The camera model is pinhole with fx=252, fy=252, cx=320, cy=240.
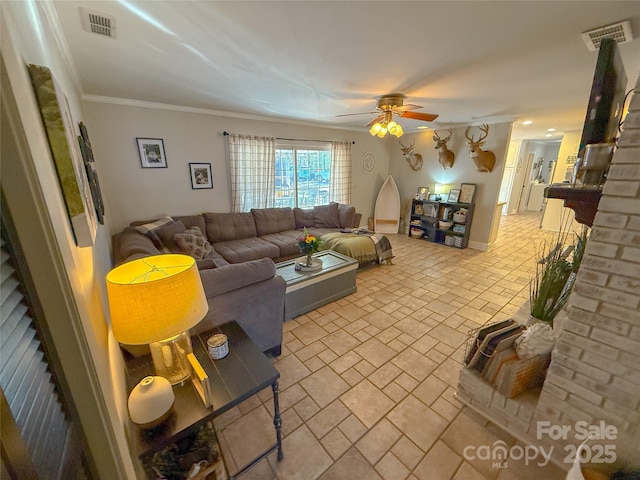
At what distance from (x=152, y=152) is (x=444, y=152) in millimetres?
5000

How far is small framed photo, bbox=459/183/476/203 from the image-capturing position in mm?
4738

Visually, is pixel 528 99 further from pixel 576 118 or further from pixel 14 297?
pixel 14 297

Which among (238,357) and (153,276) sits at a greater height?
(153,276)

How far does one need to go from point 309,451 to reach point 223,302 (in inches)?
40.9

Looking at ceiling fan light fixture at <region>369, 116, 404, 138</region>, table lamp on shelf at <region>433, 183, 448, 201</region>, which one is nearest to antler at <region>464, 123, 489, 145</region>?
table lamp on shelf at <region>433, 183, 448, 201</region>

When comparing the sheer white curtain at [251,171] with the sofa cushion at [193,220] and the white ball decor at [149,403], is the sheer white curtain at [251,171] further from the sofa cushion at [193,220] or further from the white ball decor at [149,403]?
the white ball decor at [149,403]

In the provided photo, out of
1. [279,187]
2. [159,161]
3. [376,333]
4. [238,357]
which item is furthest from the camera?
[279,187]

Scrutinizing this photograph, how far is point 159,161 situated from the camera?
3.51 m

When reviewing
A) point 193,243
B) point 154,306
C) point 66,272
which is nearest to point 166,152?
point 193,243

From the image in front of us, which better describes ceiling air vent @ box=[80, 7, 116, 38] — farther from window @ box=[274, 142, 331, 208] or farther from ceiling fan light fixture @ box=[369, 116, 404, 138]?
window @ box=[274, 142, 331, 208]

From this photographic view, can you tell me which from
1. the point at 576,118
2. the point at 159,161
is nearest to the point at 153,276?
the point at 159,161

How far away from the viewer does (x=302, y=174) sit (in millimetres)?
5000

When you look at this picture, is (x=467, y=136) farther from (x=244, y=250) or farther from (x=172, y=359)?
(x=172, y=359)

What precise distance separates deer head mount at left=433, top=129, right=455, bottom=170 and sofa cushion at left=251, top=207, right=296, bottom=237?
3.18 meters
